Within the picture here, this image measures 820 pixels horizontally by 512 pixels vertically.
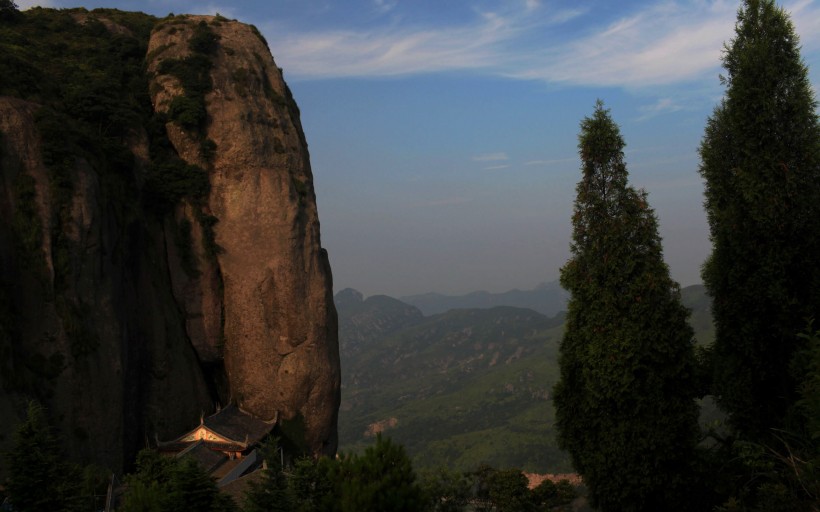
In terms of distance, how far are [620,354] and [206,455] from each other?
88.6ft

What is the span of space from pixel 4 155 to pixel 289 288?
67.0 ft

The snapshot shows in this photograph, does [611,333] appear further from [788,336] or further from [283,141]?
[283,141]

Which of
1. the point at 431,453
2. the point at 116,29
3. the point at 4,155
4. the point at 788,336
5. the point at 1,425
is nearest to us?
the point at 788,336

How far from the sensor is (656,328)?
2288 centimetres

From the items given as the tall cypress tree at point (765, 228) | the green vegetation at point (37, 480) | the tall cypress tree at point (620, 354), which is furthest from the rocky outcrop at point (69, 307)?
the tall cypress tree at point (765, 228)

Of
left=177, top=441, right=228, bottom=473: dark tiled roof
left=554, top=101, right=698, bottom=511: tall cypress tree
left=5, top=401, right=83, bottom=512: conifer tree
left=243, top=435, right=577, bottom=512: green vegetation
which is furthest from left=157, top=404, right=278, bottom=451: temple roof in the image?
left=554, top=101, right=698, bottom=511: tall cypress tree

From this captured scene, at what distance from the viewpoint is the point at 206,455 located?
128 feet

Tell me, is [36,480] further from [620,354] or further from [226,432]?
[620,354]

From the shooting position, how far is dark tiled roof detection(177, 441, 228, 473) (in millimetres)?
37812

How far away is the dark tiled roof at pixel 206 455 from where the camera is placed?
37.8 meters

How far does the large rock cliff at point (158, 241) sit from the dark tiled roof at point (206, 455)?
11.6ft

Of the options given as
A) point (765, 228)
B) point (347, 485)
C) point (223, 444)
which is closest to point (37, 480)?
point (347, 485)

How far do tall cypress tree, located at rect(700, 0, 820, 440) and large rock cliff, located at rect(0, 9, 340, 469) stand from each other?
1252 inches

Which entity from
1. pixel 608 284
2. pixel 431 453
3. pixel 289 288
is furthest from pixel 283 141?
pixel 431 453
